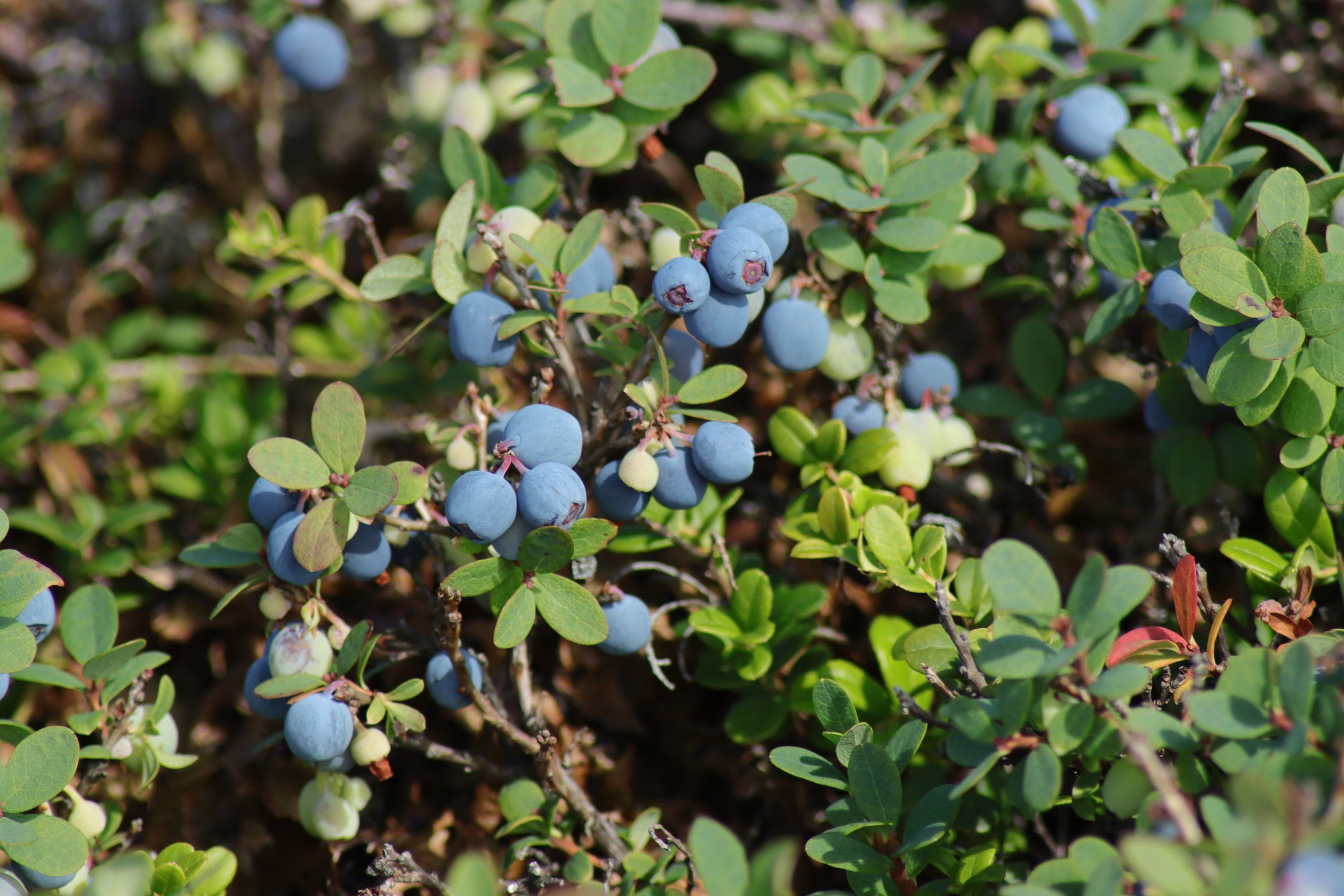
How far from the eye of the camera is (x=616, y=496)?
4.09ft

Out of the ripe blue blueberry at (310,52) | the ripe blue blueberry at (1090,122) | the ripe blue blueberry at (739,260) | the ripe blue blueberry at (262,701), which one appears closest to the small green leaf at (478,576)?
the ripe blue blueberry at (262,701)

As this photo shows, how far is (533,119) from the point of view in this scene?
2041mm

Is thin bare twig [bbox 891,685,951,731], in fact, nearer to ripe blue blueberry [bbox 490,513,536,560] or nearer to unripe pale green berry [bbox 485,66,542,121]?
ripe blue blueberry [bbox 490,513,536,560]

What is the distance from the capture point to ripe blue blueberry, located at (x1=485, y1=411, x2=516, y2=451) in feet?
4.36

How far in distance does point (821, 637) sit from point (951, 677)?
12.7 inches

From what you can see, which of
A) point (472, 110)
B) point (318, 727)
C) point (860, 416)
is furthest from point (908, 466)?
point (472, 110)

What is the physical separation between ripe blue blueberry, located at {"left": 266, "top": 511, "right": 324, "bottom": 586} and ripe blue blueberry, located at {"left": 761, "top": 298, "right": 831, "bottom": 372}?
670 millimetres

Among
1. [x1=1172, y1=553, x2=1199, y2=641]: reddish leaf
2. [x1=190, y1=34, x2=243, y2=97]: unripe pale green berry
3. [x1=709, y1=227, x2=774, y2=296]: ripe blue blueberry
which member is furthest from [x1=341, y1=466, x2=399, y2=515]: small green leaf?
[x1=190, y1=34, x2=243, y2=97]: unripe pale green berry

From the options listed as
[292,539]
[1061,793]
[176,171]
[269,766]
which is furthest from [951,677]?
[176,171]

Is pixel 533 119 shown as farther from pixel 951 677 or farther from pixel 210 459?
pixel 951 677

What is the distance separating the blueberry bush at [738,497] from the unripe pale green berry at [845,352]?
21 millimetres

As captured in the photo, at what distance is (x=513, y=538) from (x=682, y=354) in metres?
0.36

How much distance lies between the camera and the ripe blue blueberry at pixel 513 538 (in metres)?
1.16

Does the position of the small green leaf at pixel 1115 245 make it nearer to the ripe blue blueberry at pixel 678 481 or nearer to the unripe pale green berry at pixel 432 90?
the ripe blue blueberry at pixel 678 481
